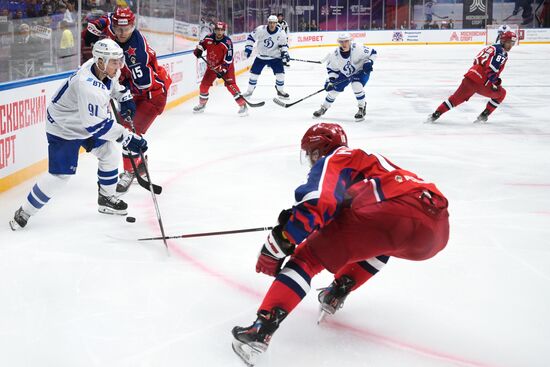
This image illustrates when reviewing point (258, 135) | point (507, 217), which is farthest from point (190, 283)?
point (258, 135)

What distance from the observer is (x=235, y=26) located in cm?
1448

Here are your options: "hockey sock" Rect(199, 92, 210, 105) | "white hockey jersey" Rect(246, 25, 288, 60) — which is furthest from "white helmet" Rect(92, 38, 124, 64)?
"white hockey jersey" Rect(246, 25, 288, 60)

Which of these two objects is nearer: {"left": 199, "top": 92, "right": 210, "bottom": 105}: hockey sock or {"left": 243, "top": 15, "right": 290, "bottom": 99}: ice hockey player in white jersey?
{"left": 199, "top": 92, "right": 210, "bottom": 105}: hockey sock

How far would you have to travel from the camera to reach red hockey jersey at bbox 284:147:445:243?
6.29 feet

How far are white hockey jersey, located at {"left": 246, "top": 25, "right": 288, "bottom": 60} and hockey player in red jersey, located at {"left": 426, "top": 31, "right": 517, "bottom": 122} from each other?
2.85m

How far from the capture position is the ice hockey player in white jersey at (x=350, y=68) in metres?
→ 7.39

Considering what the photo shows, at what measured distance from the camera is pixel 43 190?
11.4 ft

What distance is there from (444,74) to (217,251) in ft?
34.2

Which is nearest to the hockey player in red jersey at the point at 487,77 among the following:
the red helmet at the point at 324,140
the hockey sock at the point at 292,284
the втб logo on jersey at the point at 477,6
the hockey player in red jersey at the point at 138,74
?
the hockey player in red jersey at the point at 138,74

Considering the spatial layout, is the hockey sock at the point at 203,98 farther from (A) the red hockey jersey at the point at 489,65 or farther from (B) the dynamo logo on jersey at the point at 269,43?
(A) the red hockey jersey at the point at 489,65

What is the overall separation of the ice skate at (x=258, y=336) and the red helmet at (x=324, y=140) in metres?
0.51

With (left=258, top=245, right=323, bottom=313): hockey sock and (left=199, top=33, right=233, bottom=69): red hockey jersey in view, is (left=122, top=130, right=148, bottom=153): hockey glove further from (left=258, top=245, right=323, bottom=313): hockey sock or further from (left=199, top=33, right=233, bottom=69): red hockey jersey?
(left=199, top=33, right=233, bottom=69): red hockey jersey

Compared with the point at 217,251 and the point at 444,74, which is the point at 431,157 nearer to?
the point at 217,251

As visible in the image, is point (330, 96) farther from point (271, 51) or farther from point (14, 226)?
point (14, 226)
